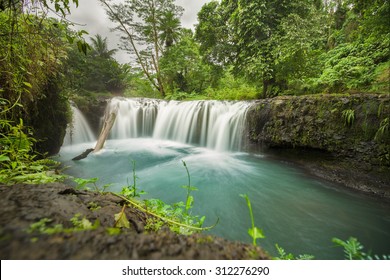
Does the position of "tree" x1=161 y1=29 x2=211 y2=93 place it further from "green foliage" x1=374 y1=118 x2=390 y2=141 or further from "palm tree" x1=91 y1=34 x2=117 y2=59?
"green foliage" x1=374 y1=118 x2=390 y2=141

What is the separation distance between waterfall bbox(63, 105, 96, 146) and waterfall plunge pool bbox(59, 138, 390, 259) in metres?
3.77

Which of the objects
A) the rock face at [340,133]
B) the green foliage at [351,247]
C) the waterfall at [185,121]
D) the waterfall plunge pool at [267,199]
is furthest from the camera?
the waterfall at [185,121]

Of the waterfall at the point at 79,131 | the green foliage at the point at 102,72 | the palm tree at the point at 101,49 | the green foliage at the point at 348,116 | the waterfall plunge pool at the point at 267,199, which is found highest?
the palm tree at the point at 101,49

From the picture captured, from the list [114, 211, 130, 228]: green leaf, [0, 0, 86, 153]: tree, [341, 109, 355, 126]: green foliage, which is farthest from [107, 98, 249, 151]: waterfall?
[114, 211, 130, 228]: green leaf

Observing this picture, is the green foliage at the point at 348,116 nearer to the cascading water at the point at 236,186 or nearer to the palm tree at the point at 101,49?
the cascading water at the point at 236,186

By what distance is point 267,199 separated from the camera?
3.90 metres

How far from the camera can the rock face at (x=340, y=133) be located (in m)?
4.04

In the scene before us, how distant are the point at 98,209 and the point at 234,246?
87 cm

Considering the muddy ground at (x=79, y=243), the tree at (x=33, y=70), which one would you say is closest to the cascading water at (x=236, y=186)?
the muddy ground at (x=79, y=243)

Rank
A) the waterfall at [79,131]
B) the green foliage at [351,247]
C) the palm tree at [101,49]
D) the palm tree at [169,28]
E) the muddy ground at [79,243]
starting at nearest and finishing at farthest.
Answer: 1. the muddy ground at [79,243]
2. the green foliage at [351,247]
3. the waterfall at [79,131]
4. the palm tree at [169,28]
5. the palm tree at [101,49]

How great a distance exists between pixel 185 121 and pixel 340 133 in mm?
6670

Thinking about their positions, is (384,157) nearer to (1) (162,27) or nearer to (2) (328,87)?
(2) (328,87)

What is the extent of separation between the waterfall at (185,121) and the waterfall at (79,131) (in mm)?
1274

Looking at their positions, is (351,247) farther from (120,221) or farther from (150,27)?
(150,27)
